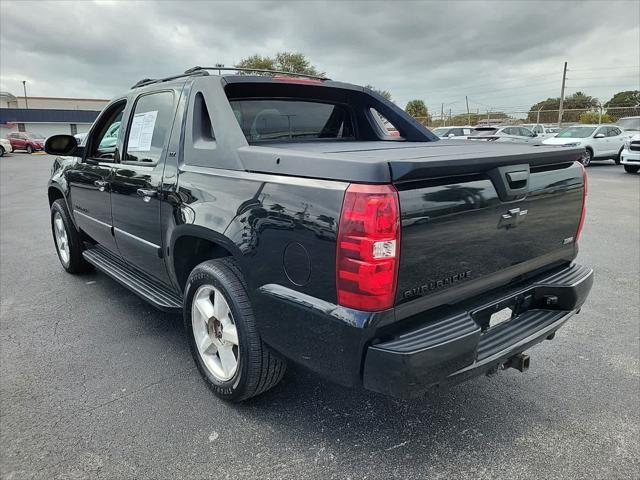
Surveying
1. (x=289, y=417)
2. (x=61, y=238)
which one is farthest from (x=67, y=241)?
(x=289, y=417)

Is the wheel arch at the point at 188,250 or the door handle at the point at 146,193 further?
the door handle at the point at 146,193

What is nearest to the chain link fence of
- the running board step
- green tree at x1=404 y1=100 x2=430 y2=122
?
green tree at x1=404 y1=100 x2=430 y2=122

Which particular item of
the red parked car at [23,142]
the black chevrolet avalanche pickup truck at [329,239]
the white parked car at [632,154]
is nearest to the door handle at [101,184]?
the black chevrolet avalanche pickup truck at [329,239]

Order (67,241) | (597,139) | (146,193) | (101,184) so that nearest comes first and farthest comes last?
(146,193) < (101,184) < (67,241) < (597,139)

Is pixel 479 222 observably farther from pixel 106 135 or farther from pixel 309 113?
pixel 106 135

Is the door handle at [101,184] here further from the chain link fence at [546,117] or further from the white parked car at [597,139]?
the chain link fence at [546,117]

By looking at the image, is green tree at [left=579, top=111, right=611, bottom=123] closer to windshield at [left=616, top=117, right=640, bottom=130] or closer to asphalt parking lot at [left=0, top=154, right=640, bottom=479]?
windshield at [left=616, top=117, right=640, bottom=130]

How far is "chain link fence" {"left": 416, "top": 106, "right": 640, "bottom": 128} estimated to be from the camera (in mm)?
34094

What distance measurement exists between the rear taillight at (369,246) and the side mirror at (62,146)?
348 centimetres

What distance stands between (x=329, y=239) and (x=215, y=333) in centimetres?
122

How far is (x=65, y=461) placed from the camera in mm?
2262

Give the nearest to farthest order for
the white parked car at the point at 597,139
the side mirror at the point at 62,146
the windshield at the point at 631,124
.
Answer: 1. the side mirror at the point at 62,146
2. the white parked car at the point at 597,139
3. the windshield at the point at 631,124

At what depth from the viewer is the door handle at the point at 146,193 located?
3111mm

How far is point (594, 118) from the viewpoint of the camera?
116ft
